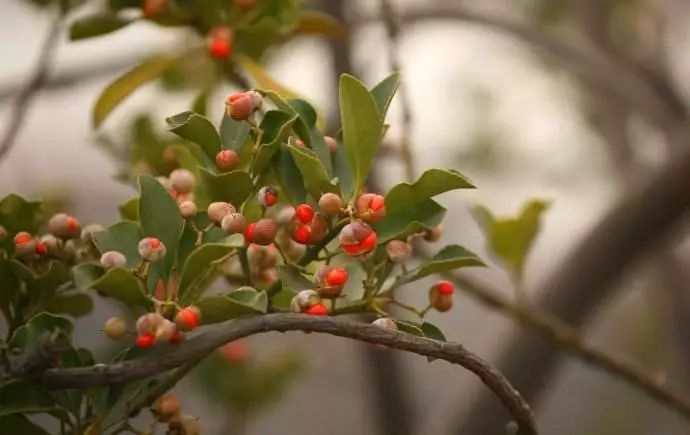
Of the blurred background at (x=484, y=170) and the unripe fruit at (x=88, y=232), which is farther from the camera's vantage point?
the blurred background at (x=484, y=170)

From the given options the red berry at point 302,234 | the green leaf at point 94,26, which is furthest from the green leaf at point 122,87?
the red berry at point 302,234

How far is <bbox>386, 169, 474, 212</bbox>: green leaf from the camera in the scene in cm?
34

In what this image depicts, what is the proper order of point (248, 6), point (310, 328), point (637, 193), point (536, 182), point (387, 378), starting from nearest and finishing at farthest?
1. point (310, 328)
2. point (248, 6)
3. point (637, 193)
4. point (387, 378)
5. point (536, 182)

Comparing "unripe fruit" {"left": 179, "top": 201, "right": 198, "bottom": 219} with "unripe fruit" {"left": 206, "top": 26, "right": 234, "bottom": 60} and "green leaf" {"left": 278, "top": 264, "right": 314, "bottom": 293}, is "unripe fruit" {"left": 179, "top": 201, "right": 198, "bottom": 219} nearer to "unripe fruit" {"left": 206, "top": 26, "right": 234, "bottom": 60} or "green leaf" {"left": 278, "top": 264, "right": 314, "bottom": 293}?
"green leaf" {"left": 278, "top": 264, "right": 314, "bottom": 293}

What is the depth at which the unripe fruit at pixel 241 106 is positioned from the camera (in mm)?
333

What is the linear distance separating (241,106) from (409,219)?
72 mm

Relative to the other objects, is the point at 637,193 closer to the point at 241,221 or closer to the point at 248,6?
the point at 248,6

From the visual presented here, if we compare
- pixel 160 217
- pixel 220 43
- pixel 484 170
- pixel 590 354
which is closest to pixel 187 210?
pixel 160 217

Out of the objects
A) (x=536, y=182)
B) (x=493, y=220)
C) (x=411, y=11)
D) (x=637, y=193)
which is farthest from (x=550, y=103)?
(x=493, y=220)

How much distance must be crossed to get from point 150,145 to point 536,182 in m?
1.38

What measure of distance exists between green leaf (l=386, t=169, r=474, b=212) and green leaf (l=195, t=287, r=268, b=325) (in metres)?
0.06

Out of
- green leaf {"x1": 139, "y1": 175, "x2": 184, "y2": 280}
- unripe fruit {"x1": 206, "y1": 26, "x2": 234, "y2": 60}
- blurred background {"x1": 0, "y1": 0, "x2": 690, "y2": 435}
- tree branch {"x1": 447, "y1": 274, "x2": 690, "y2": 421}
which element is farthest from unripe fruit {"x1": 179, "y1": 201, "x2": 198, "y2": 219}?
blurred background {"x1": 0, "y1": 0, "x2": 690, "y2": 435}

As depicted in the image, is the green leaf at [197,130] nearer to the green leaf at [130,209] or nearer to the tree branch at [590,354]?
the green leaf at [130,209]

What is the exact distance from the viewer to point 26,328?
1.06 feet
